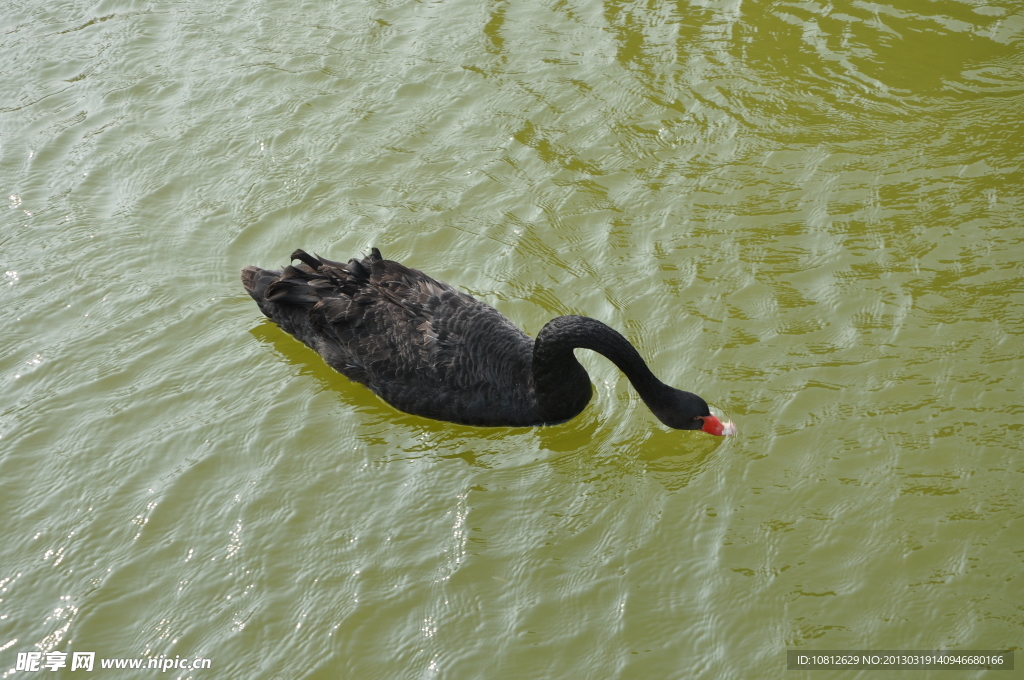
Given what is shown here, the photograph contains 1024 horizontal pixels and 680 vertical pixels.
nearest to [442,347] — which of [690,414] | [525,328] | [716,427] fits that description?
[525,328]

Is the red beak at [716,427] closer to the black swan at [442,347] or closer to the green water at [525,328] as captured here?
the black swan at [442,347]

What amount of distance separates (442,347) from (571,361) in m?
0.91

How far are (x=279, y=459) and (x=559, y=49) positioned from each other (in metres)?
5.50

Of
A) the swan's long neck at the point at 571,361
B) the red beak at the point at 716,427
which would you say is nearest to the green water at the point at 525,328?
the red beak at the point at 716,427

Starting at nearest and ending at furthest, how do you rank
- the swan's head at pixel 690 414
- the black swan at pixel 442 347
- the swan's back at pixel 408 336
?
the swan's head at pixel 690 414, the black swan at pixel 442 347, the swan's back at pixel 408 336

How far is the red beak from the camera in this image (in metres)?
5.77

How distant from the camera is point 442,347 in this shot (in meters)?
6.30

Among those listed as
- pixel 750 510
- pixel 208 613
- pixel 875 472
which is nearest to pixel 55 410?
pixel 208 613

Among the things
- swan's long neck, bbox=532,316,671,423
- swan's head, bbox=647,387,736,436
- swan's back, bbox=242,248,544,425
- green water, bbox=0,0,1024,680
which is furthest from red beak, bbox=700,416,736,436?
swan's back, bbox=242,248,544,425

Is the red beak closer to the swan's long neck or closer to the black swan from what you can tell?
the black swan

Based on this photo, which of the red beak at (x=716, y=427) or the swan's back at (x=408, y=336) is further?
the swan's back at (x=408, y=336)

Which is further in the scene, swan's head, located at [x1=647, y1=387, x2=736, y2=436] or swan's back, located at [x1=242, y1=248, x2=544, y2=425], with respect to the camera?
swan's back, located at [x1=242, y1=248, x2=544, y2=425]

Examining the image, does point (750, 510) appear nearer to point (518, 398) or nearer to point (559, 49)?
point (518, 398)

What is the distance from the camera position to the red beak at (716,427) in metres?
5.77
